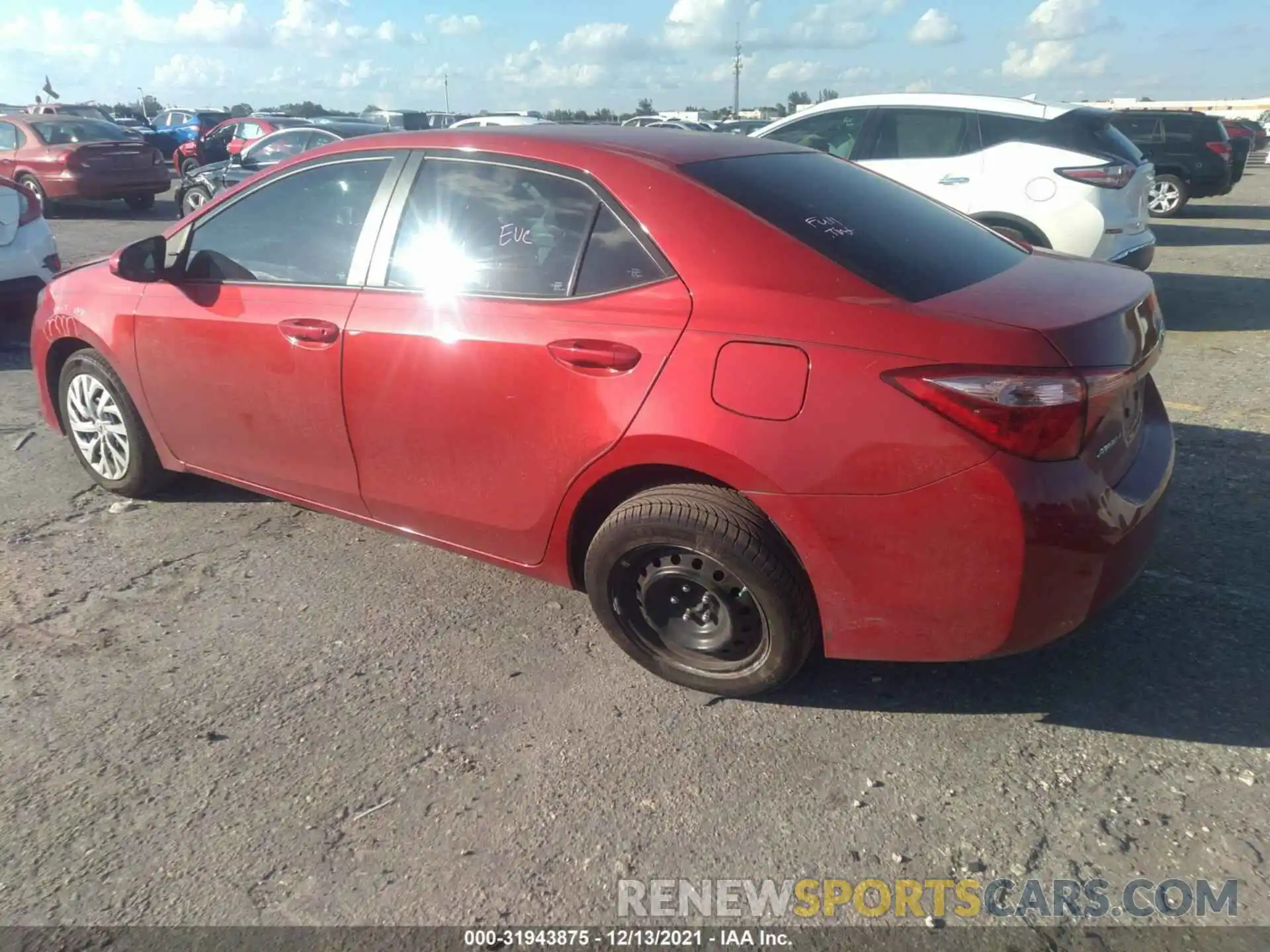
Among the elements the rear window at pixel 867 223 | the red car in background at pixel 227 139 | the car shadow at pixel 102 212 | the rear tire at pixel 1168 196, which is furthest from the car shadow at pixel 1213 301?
the car shadow at pixel 102 212

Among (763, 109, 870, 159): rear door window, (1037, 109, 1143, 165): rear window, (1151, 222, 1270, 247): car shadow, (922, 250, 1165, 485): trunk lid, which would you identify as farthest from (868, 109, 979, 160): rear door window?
(922, 250, 1165, 485): trunk lid

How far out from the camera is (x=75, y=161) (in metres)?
15.2

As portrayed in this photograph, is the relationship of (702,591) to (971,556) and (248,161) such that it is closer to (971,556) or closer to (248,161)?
(971,556)

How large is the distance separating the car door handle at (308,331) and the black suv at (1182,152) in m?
15.5

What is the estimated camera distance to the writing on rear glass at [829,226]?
2.91 m

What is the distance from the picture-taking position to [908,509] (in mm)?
2523

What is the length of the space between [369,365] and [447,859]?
1.70 m

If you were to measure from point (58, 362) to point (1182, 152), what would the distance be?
54.0 ft

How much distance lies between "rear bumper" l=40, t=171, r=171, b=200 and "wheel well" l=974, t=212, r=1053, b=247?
13390mm

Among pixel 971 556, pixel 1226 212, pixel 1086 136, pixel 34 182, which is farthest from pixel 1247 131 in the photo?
pixel 34 182

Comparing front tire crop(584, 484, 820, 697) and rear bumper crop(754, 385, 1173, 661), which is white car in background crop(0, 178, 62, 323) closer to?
front tire crop(584, 484, 820, 697)

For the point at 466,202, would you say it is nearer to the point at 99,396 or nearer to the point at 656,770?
the point at 656,770

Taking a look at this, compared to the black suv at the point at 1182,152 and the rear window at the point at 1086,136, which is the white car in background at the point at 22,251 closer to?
the rear window at the point at 1086,136

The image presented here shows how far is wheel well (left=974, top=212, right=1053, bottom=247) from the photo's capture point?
27.0 ft
